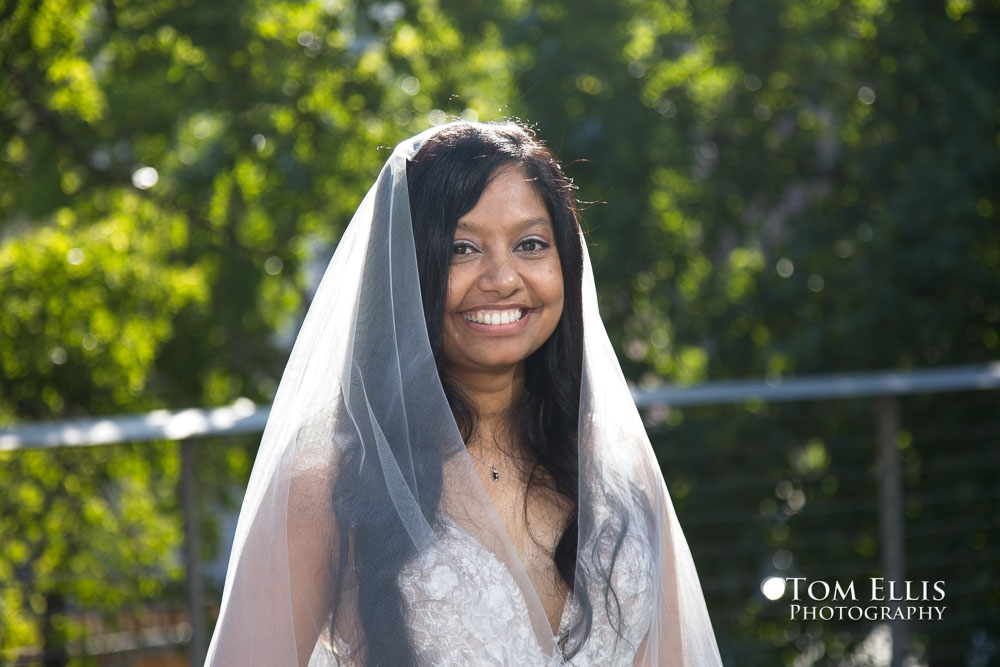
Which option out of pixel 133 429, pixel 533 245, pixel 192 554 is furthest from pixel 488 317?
pixel 192 554

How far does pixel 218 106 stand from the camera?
3707 millimetres

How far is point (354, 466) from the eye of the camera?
1601mm

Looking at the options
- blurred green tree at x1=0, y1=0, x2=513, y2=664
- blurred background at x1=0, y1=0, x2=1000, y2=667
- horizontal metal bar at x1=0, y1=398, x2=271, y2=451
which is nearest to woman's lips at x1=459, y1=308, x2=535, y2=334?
horizontal metal bar at x1=0, y1=398, x2=271, y2=451

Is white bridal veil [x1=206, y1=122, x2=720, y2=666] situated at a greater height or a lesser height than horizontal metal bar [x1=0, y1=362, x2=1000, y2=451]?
lesser

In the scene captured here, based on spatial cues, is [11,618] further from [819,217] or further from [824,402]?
[819,217]

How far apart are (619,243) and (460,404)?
2060 mm

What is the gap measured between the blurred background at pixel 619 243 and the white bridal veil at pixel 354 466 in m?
1.91

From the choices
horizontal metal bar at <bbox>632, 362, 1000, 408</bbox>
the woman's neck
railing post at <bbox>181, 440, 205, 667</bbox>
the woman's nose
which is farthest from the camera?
horizontal metal bar at <bbox>632, 362, 1000, 408</bbox>

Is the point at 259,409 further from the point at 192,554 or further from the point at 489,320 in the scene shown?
the point at 489,320

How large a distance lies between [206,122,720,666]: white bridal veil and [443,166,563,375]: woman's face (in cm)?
10

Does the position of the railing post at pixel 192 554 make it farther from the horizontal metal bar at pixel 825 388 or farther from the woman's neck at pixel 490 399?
the horizontal metal bar at pixel 825 388

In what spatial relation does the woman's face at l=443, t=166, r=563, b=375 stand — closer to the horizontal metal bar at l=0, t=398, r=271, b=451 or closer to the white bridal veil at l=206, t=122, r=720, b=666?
the white bridal veil at l=206, t=122, r=720, b=666

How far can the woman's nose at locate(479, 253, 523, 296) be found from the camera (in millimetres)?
1685

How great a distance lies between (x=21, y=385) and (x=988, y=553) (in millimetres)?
3538
